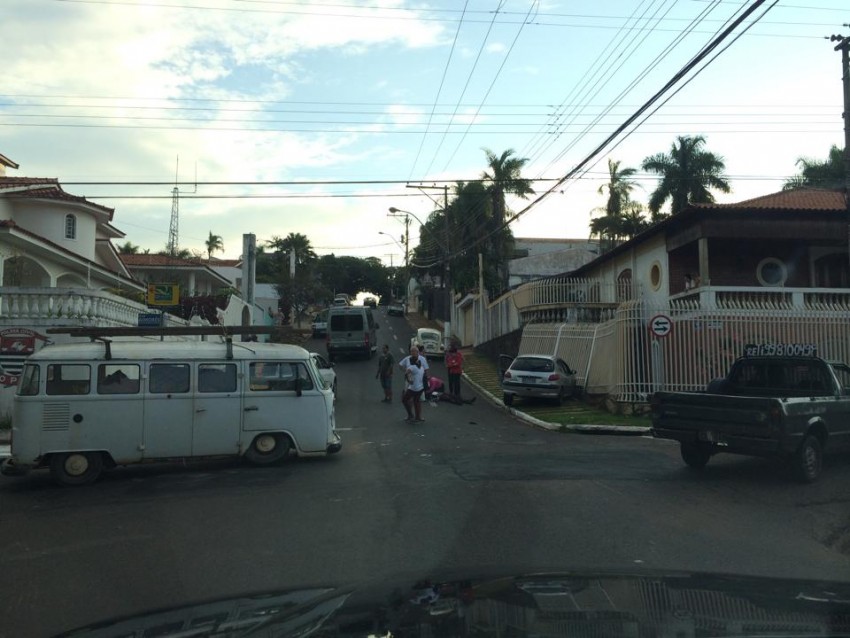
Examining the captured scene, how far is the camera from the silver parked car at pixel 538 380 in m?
20.5

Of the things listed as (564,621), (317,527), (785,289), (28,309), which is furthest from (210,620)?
(785,289)

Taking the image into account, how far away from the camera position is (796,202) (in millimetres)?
23344

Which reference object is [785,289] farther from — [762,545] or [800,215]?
[762,545]

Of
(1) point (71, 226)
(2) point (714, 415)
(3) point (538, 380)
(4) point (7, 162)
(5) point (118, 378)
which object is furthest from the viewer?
(4) point (7, 162)

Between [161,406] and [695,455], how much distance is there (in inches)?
314

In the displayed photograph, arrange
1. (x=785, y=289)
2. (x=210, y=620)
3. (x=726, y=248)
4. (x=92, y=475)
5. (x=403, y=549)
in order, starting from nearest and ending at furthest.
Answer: (x=210, y=620)
(x=403, y=549)
(x=92, y=475)
(x=785, y=289)
(x=726, y=248)

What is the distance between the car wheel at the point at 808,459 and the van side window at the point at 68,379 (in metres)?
9.91

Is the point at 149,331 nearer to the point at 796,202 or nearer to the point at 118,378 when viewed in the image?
the point at 118,378

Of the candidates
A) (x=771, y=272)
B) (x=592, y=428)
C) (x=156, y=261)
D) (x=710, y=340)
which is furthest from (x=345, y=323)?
(x=592, y=428)

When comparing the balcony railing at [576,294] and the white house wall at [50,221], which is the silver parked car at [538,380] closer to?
the balcony railing at [576,294]

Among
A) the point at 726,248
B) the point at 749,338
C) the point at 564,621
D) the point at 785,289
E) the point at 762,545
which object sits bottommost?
the point at 762,545

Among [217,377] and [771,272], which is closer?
[217,377]

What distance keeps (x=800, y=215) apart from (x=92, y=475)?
20.1m

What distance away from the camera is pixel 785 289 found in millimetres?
20422
